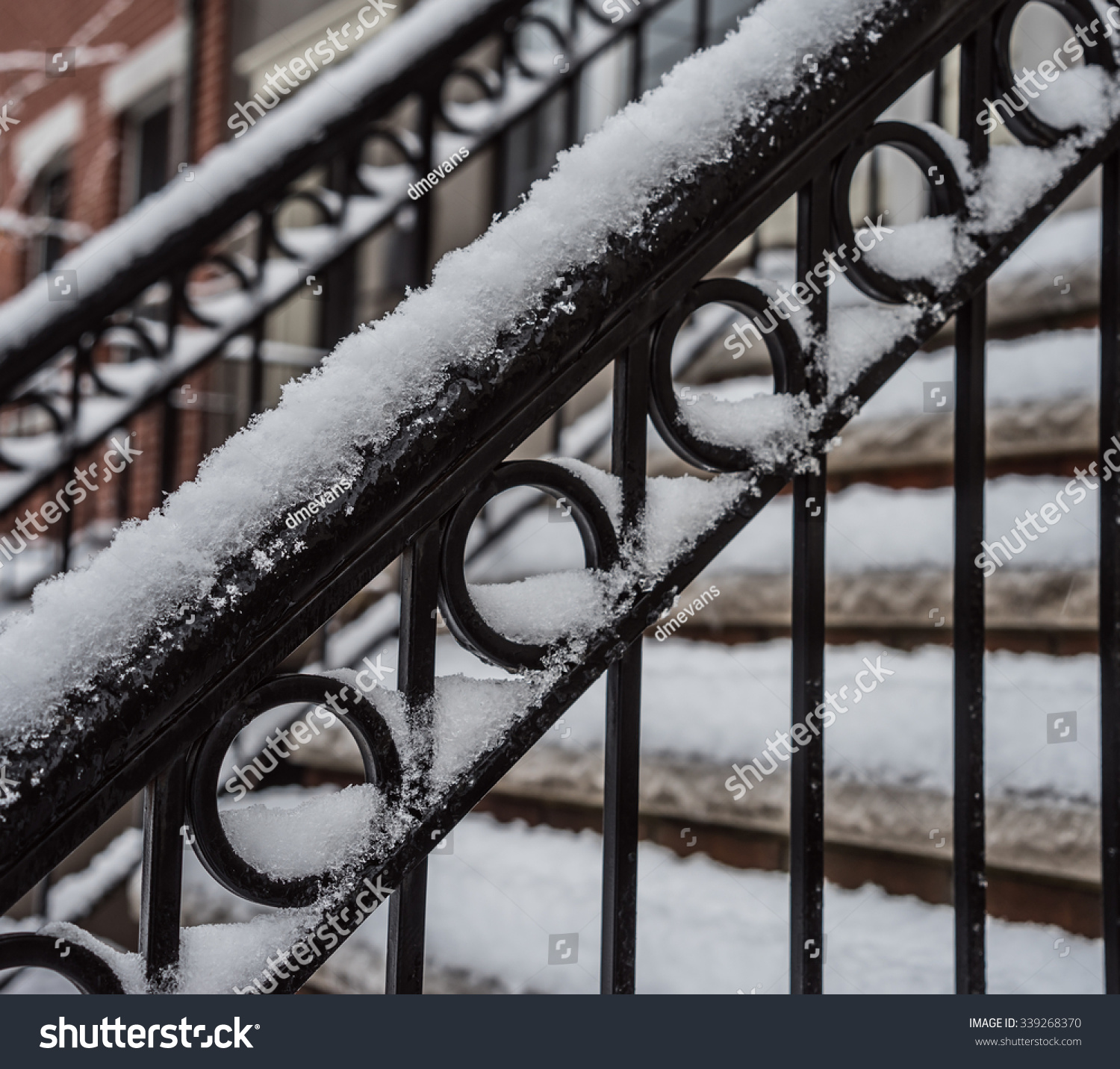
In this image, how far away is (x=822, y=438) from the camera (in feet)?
2.58

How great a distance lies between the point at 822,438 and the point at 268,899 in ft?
1.66

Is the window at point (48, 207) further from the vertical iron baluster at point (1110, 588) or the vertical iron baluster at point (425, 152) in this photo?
the vertical iron baluster at point (1110, 588)

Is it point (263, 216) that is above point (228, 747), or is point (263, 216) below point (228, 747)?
above

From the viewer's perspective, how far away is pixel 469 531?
66 centimetres

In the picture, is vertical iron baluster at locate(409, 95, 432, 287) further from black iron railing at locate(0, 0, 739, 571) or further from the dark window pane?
the dark window pane

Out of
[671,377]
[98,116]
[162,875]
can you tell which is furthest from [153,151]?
[162,875]

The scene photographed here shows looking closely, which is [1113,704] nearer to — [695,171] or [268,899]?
[695,171]

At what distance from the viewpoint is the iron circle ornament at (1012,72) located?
2.89 ft

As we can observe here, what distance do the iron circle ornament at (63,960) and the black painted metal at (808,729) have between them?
1.64ft

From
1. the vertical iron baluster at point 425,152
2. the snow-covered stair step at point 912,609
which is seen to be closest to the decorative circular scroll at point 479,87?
the vertical iron baluster at point 425,152

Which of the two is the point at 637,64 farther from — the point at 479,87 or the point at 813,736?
the point at 813,736

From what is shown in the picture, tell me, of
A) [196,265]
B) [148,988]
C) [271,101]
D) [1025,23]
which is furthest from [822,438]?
[271,101]

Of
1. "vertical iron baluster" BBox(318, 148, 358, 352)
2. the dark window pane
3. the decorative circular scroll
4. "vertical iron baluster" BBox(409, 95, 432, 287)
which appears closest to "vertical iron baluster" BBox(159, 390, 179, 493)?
"vertical iron baluster" BBox(318, 148, 358, 352)

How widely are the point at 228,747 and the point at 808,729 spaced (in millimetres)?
439
